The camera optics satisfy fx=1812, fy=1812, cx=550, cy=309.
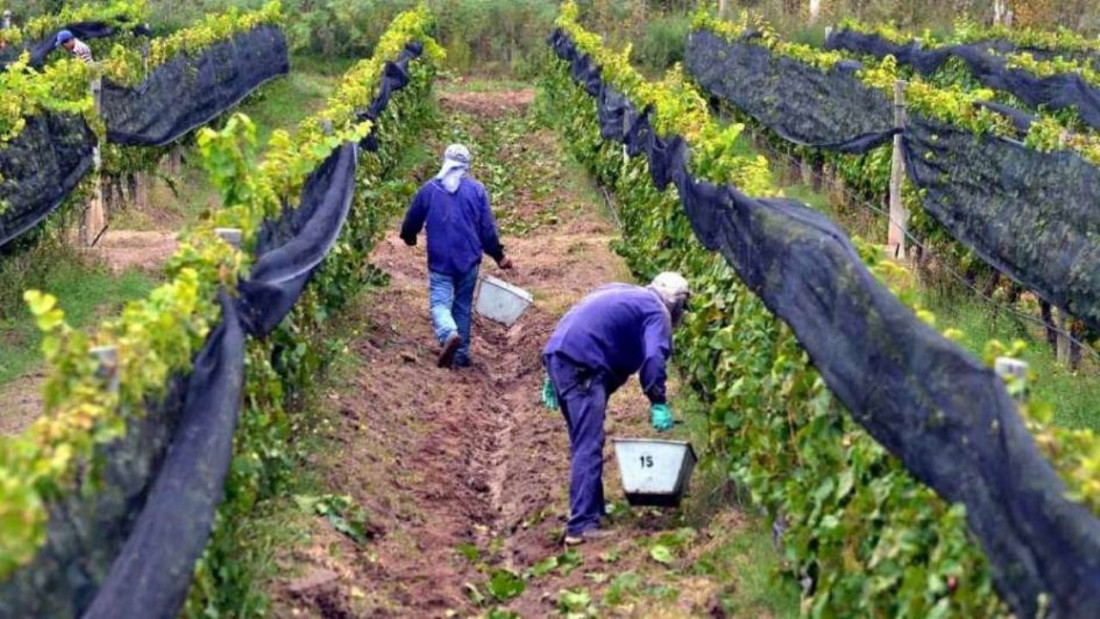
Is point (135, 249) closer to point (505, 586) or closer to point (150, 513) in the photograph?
point (505, 586)

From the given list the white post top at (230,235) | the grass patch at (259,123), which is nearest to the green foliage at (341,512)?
the grass patch at (259,123)

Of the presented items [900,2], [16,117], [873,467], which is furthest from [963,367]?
[900,2]

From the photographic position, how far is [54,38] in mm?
25203

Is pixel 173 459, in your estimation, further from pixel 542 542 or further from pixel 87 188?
pixel 87 188

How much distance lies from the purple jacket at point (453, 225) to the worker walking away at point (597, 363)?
338cm

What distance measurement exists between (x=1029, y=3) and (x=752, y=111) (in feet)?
60.5

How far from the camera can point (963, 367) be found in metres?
5.72

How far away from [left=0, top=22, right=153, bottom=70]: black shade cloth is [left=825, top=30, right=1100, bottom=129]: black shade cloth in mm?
11876

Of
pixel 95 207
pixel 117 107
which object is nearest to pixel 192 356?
pixel 95 207

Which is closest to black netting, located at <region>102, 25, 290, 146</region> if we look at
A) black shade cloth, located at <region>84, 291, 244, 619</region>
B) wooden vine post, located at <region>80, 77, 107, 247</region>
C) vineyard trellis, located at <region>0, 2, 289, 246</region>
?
vineyard trellis, located at <region>0, 2, 289, 246</region>

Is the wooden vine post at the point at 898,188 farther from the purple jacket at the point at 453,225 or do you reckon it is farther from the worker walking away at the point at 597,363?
the worker walking away at the point at 597,363

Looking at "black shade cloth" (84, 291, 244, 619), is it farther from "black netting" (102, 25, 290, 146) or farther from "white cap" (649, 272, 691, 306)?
"black netting" (102, 25, 290, 146)

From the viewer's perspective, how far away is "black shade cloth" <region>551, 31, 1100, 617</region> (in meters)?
4.79

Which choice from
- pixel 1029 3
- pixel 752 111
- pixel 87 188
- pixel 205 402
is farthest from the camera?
pixel 1029 3
